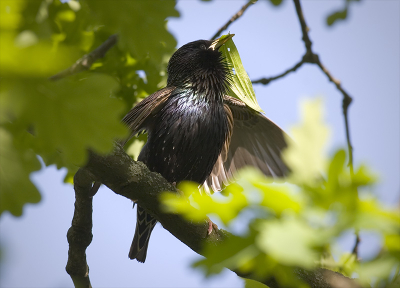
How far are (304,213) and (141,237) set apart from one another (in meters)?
3.76

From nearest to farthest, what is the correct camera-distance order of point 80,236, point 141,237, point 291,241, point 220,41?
point 291,241
point 80,236
point 220,41
point 141,237

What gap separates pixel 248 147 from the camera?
17.1ft

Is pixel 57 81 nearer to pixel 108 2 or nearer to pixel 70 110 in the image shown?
pixel 70 110

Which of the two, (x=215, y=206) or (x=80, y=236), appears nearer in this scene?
(x=215, y=206)

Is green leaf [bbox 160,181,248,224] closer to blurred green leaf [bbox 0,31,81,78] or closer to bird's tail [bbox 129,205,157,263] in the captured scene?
blurred green leaf [bbox 0,31,81,78]

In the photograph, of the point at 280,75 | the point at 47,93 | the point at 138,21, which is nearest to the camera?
the point at 47,93

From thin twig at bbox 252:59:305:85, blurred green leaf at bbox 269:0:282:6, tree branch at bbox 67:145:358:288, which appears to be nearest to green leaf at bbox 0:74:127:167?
tree branch at bbox 67:145:358:288

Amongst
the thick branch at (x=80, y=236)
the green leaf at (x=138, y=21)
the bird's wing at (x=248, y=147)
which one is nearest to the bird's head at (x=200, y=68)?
the bird's wing at (x=248, y=147)

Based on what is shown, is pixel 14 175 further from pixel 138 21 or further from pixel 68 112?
pixel 138 21

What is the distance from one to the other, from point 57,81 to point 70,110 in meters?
0.09

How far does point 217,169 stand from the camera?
199 inches

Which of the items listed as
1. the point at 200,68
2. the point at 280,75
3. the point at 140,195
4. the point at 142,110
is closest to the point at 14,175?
the point at 140,195

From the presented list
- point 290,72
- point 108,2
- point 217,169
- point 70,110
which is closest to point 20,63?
point 70,110

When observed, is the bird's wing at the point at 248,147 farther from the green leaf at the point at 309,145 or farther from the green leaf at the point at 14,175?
the green leaf at the point at 309,145
